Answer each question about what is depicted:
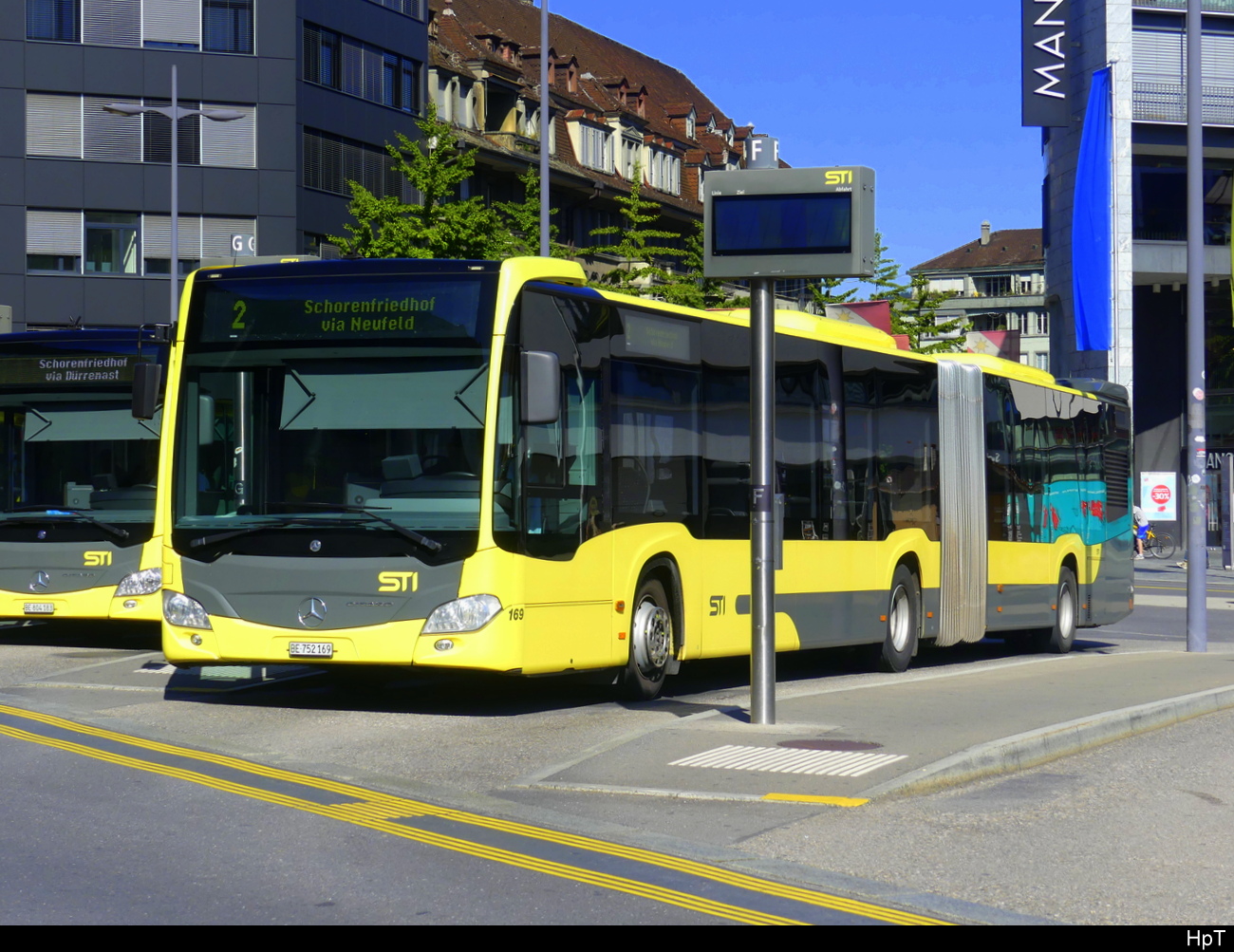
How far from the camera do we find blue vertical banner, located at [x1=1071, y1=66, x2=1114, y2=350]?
4419cm

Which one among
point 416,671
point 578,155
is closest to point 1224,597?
point 416,671

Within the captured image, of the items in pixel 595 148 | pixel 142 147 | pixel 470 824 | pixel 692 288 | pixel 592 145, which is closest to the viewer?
pixel 470 824

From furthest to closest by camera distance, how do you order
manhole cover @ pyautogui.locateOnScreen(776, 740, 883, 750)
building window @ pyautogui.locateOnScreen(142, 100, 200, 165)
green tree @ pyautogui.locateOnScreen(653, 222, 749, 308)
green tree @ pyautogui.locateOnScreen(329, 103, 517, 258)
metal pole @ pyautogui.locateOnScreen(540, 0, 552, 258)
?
building window @ pyautogui.locateOnScreen(142, 100, 200, 165) < green tree @ pyautogui.locateOnScreen(653, 222, 749, 308) < green tree @ pyautogui.locateOnScreen(329, 103, 517, 258) < metal pole @ pyautogui.locateOnScreen(540, 0, 552, 258) < manhole cover @ pyautogui.locateOnScreen(776, 740, 883, 750)

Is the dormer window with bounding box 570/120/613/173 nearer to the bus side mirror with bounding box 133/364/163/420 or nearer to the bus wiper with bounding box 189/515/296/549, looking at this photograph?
the bus side mirror with bounding box 133/364/163/420

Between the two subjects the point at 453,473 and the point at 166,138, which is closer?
the point at 453,473

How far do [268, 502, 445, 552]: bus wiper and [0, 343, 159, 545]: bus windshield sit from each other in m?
5.36

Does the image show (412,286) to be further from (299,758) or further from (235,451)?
(299,758)

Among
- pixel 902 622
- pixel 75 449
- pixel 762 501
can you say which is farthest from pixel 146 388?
pixel 902 622

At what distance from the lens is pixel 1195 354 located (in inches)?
792

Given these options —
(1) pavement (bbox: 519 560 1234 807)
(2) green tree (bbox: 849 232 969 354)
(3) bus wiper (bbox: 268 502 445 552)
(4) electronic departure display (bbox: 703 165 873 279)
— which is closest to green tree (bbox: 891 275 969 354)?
(2) green tree (bbox: 849 232 969 354)

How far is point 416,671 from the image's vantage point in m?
12.0

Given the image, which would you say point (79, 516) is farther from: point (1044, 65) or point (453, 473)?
point (1044, 65)

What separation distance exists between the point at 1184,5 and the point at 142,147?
27.2 meters

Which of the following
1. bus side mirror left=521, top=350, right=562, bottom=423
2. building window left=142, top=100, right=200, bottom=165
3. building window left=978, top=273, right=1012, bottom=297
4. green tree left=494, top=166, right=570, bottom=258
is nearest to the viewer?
bus side mirror left=521, top=350, right=562, bottom=423
